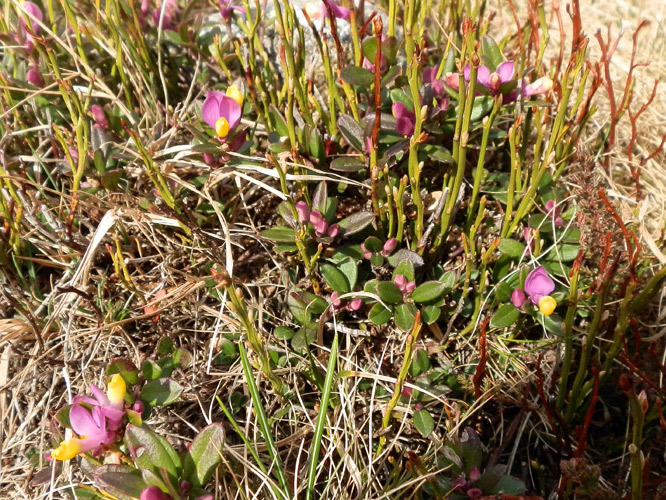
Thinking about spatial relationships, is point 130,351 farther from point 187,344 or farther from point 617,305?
point 617,305

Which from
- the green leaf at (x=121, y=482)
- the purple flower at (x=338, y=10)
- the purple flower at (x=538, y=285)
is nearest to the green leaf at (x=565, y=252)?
the purple flower at (x=538, y=285)

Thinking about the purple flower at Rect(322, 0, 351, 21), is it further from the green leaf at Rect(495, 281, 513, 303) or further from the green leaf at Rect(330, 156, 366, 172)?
the green leaf at Rect(495, 281, 513, 303)

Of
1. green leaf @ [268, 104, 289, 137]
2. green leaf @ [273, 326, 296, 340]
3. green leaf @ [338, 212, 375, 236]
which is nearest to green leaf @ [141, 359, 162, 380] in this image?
green leaf @ [273, 326, 296, 340]

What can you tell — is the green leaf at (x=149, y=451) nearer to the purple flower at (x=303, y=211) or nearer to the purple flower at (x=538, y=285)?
the purple flower at (x=303, y=211)

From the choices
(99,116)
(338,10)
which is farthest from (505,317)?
(99,116)

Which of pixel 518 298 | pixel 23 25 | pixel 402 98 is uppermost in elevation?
pixel 23 25

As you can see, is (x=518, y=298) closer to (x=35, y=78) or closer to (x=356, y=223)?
(x=356, y=223)
